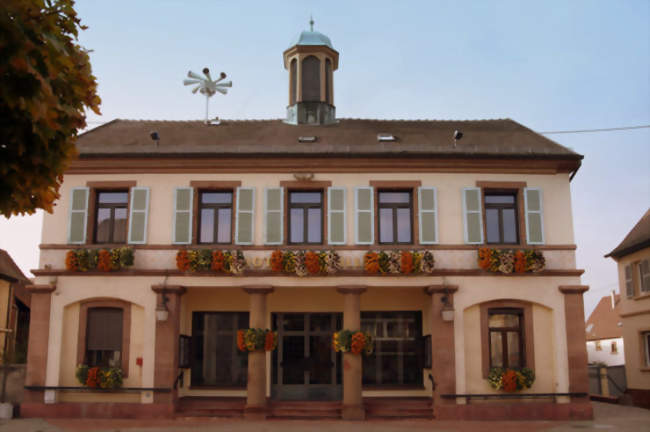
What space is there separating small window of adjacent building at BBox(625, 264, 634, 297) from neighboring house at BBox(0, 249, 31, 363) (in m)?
21.1

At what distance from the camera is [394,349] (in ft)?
66.0

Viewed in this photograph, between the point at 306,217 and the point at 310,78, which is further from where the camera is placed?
the point at 310,78

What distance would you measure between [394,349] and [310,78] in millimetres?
9817

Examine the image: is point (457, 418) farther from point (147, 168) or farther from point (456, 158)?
point (147, 168)

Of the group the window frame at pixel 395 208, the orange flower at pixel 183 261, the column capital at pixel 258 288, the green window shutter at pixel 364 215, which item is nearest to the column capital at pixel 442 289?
the window frame at pixel 395 208

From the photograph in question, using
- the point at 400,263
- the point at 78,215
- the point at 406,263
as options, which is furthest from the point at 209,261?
the point at 406,263

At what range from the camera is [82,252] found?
721 inches

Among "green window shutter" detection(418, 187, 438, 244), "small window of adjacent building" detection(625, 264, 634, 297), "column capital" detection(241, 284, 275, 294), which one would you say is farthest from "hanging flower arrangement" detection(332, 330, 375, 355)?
"small window of adjacent building" detection(625, 264, 634, 297)

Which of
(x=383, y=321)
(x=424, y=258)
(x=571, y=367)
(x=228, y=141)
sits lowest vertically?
(x=571, y=367)

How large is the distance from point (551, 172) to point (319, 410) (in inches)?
354

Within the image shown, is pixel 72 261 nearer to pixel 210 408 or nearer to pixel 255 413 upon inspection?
pixel 210 408

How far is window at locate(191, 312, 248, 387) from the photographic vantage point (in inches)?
779

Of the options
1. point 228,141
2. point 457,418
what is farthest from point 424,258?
point 228,141

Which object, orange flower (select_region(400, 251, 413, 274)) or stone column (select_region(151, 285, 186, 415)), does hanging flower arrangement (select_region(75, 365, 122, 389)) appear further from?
orange flower (select_region(400, 251, 413, 274))
